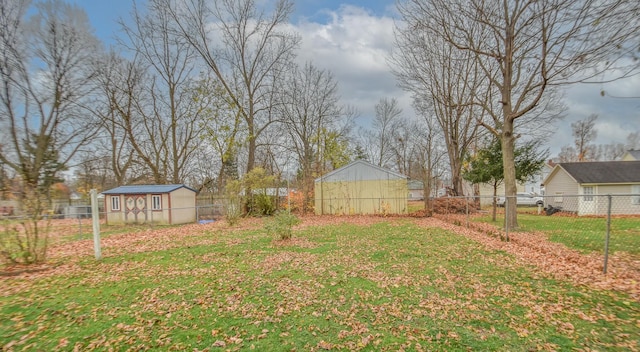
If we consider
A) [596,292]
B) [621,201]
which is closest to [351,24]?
[596,292]

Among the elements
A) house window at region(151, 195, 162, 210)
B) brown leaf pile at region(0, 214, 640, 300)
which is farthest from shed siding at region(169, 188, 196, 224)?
brown leaf pile at region(0, 214, 640, 300)

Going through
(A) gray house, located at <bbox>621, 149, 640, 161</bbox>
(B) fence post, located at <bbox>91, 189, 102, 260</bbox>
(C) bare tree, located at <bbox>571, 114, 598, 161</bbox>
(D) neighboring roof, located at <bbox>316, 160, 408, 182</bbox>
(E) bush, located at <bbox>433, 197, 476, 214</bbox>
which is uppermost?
(C) bare tree, located at <bbox>571, 114, 598, 161</bbox>

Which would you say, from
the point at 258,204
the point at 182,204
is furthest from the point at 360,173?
the point at 182,204

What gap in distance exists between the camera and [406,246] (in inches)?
323

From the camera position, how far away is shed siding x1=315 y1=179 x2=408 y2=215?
19.0m

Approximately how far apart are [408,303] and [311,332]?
155 cm

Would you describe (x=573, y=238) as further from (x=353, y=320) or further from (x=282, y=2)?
(x=282, y=2)

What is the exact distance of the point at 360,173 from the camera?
19688 millimetres

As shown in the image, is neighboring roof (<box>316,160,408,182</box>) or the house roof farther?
the house roof

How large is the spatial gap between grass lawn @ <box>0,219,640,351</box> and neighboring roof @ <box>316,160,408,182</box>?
41.4 feet

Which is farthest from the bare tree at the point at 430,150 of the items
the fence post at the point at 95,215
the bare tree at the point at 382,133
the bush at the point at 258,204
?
the fence post at the point at 95,215

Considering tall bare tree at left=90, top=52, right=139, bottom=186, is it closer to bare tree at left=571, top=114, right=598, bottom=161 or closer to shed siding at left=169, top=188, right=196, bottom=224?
shed siding at left=169, top=188, right=196, bottom=224

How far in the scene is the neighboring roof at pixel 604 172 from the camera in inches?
757

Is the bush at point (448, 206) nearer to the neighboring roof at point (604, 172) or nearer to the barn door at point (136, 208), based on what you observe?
the neighboring roof at point (604, 172)
